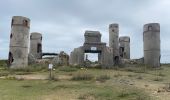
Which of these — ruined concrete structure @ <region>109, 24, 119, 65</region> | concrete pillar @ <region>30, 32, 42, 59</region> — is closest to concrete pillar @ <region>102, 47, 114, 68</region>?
ruined concrete structure @ <region>109, 24, 119, 65</region>

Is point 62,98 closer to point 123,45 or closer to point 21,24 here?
point 21,24

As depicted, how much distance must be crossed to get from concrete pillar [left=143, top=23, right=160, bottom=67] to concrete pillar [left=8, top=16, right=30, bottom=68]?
1498 cm

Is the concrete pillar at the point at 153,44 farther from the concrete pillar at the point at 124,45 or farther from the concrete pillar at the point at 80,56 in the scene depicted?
the concrete pillar at the point at 124,45

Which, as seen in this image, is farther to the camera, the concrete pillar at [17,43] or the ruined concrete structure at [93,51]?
the ruined concrete structure at [93,51]

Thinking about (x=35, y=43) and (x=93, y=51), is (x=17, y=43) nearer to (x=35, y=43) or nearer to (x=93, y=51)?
(x=93, y=51)

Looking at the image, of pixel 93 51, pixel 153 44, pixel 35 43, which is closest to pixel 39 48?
pixel 35 43

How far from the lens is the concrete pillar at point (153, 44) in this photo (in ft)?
112

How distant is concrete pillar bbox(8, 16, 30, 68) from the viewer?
97.4 ft

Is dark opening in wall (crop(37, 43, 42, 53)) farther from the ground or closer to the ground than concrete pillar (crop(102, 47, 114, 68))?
farther from the ground

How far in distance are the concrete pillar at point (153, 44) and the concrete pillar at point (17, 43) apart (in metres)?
15.0

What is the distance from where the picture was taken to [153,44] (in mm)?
34000

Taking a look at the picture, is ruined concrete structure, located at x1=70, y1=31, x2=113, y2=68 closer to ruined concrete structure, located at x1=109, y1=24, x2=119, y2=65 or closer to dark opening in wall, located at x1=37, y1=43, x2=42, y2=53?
ruined concrete structure, located at x1=109, y1=24, x2=119, y2=65

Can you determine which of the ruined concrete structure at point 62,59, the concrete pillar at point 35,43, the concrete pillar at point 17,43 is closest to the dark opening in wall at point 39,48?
the concrete pillar at point 35,43

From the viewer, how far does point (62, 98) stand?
39.0 feet
